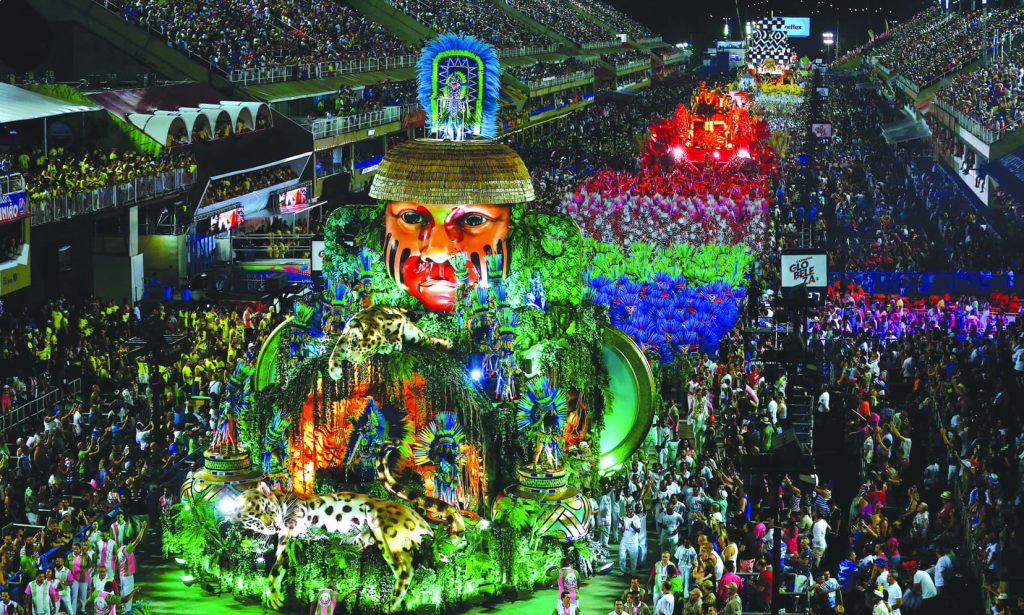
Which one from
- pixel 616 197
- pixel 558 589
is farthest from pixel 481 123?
pixel 616 197

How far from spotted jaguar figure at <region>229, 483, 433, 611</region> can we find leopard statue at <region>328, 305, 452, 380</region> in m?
1.76

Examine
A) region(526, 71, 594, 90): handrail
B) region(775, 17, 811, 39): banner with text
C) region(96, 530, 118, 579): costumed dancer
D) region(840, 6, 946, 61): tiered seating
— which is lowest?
region(96, 530, 118, 579): costumed dancer

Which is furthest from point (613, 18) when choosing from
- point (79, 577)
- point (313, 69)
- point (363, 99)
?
point (79, 577)

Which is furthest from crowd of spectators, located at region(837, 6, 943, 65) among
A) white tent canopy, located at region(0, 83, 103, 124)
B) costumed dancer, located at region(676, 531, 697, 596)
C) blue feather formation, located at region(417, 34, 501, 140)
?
costumed dancer, located at region(676, 531, 697, 596)

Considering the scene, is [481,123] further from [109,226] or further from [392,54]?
[392,54]

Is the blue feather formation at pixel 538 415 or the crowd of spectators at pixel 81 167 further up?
the crowd of spectators at pixel 81 167

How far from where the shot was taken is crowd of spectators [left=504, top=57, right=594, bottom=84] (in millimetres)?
86375

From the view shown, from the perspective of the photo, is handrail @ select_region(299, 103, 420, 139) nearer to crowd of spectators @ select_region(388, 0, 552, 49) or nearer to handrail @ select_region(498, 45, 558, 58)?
crowd of spectators @ select_region(388, 0, 552, 49)

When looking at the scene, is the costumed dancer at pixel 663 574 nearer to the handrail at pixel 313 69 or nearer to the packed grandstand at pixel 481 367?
the packed grandstand at pixel 481 367

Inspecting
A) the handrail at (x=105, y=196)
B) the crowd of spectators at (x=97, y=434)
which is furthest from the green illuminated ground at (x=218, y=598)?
the handrail at (x=105, y=196)

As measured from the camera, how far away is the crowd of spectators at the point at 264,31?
174 feet

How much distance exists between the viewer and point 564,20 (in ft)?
396

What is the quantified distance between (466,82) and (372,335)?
4.67 meters

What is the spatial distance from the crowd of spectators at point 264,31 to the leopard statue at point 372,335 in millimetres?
33067
